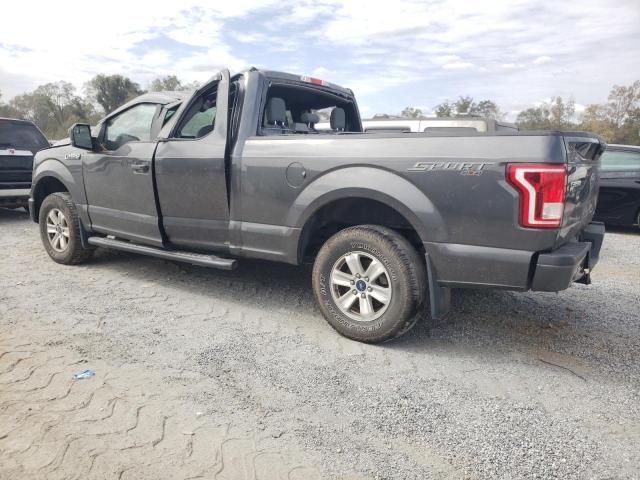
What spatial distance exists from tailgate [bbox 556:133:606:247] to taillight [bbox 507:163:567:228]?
0.32ft

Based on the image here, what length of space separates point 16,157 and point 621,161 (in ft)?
34.6

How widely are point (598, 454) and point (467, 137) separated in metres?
1.80

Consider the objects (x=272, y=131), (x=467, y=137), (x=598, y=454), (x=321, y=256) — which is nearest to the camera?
(x=598, y=454)

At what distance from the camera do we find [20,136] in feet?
29.2

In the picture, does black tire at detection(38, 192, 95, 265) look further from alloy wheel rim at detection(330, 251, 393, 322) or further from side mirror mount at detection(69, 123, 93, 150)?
alloy wheel rim at detection(330, 251, 393, 322)

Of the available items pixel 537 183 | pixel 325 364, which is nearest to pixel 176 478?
pixel 325 364

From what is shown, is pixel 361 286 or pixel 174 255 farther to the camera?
pixel 174 255

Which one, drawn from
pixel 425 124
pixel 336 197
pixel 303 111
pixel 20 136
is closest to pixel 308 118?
pixel 303 111

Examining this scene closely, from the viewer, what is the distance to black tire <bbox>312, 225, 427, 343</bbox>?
3.23 metres

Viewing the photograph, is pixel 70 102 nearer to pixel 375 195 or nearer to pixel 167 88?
pixel 167 88

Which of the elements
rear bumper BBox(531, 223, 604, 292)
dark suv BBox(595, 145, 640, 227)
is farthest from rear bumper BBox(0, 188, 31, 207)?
dark suv BBox(595, 145, 640, 227)

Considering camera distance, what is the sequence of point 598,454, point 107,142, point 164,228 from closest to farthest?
point 598,454, point 164,228, point 107,142

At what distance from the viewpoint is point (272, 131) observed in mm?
4141

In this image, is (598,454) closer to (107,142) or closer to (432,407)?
(432,407)
